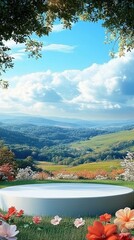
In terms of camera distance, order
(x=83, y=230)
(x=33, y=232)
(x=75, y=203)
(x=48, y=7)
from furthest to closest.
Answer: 1. (x=48, y=7)
2. (x=75, y=203)
3. (x=83, y=230)
4. (x=33, y=232)

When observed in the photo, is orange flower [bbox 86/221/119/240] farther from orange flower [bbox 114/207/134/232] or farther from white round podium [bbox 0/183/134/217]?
white round podium [bbox 0/183/134/217]

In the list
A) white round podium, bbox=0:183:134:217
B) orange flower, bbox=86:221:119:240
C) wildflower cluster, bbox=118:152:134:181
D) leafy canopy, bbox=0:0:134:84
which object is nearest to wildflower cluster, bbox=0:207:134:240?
orange flower, bbox=86:221:119:240

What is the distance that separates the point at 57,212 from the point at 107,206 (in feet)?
3.56

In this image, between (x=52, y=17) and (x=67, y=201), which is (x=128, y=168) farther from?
(x=67, y=201)

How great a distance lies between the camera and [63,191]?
948 centimetres

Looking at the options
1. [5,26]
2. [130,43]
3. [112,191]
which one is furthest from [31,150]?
[112,191]

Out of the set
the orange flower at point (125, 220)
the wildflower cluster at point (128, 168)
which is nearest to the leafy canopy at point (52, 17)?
the wildflower cluster at point (128, 168)

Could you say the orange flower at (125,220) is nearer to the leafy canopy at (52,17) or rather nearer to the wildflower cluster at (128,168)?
the leafy canopy at (52,17)

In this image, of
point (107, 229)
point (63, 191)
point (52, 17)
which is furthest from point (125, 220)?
point (52, 17)

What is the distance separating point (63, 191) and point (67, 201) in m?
1.11

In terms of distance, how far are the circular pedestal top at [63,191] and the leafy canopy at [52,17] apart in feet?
20.4

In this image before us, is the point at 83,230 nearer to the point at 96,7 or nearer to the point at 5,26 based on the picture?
the point at 5,26

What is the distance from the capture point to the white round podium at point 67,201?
27.7 ft

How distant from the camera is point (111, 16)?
51.6 feet
